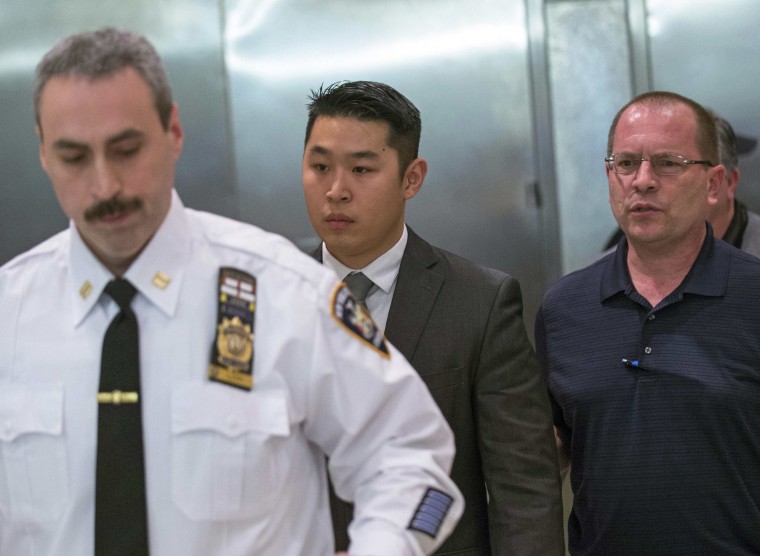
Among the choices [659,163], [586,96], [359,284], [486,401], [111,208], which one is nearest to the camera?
[111,208]

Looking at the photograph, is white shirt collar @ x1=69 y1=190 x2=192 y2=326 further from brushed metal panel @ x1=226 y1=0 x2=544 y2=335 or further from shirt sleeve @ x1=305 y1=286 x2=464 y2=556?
brushed metal panel @ x1=226 y1=0 x2=544 y2=335

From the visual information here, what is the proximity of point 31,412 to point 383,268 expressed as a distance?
42.8 inches

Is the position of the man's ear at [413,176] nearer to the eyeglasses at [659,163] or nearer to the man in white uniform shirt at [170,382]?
the eyeglasses at [659,163]

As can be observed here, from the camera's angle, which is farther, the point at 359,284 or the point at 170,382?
the point at 359,284

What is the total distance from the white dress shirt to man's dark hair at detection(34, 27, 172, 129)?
933mm

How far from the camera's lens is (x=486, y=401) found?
8.37 feet

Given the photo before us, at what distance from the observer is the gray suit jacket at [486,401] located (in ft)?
8.16

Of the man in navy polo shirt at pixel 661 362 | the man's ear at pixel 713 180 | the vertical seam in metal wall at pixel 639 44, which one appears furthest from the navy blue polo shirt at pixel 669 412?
the vertical seam in metal wall at pixel 639 44

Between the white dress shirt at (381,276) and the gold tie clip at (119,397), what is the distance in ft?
3.20

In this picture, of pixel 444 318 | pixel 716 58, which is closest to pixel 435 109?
pixel 716 58

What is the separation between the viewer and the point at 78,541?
69.8 inches

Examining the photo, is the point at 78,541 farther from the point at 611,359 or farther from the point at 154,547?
the point at 611,359

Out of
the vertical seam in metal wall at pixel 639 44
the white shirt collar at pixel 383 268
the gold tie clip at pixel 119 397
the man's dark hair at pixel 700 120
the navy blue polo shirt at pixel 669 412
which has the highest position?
the vertical seam in metal wall at pixel 639 44

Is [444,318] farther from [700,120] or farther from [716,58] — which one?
[716,58]
